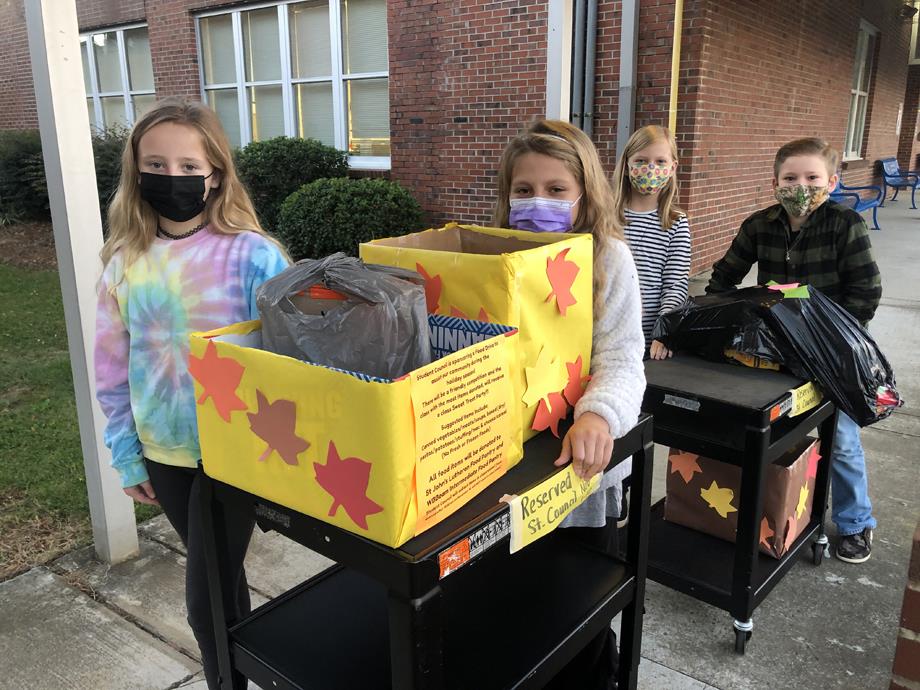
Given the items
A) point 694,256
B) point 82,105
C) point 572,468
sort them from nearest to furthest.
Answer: point 572,468 < point 82,105 < point 694,256

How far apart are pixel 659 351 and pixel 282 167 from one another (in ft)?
24.5

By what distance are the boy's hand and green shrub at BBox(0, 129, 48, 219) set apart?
12.6 m

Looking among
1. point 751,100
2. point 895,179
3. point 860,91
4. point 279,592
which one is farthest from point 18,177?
point 895,179

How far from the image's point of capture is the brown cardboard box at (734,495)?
267cm

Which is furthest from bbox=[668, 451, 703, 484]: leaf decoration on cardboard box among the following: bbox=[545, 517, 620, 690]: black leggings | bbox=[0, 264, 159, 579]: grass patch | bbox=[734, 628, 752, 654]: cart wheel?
bbox=[0, 264, 159, 579]: grass patch

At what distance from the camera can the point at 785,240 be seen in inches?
120

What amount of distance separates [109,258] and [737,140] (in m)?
8.18

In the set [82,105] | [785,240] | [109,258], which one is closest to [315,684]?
[109,258]

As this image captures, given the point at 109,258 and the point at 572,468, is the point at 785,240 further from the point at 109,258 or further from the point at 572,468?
the point at 109,258

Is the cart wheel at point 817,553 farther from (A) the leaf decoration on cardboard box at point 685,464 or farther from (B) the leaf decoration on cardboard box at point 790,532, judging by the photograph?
(A) the leaf decoration on cardboard box at point 685,464

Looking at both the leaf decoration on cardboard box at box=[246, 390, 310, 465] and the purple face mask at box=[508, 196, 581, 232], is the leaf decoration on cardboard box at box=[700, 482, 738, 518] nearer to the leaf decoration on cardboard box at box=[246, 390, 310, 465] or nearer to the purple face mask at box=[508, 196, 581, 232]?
the purple face mask at box=[508, 196, 581, 232]

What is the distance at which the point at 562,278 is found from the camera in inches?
60.4

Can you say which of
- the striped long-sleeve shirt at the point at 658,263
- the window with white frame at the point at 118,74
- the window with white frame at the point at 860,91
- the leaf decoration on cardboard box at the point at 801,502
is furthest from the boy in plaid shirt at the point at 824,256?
the window with white frame at the point at 860,91

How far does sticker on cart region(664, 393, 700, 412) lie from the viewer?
7.94ft
